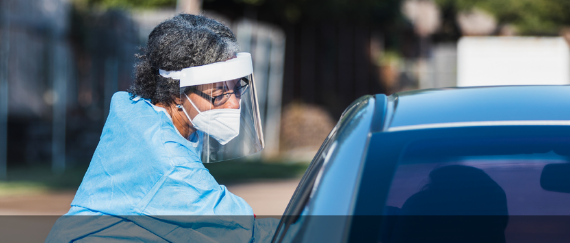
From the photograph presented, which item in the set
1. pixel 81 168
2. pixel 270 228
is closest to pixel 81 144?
pixel 81 168

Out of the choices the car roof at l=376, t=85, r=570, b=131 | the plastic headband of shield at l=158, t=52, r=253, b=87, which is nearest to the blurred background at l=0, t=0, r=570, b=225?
the plastic headband of shield at l=158, t=52, r=253, b=87

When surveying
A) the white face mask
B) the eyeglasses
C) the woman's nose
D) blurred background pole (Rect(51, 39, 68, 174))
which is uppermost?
the eyeglasses

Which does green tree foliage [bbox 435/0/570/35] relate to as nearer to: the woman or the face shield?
the face shield

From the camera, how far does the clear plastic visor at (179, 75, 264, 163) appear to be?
2.16 m

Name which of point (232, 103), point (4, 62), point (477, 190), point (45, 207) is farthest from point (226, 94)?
point (4, 62)

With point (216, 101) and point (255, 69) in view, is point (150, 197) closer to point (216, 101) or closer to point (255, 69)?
point (216, 101)

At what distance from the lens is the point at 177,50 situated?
209 centimetres

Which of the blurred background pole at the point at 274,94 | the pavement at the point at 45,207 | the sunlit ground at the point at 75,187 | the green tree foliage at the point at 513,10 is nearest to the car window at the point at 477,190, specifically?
the pavement at the point at 45,207

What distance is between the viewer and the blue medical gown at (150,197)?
177cm

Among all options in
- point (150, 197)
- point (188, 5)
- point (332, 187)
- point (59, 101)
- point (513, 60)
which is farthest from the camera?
point (513, 60)

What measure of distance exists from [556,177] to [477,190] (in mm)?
230

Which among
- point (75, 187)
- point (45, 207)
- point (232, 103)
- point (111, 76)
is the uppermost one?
point (232, 103)

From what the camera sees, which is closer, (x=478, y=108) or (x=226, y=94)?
(x=478, y=108)

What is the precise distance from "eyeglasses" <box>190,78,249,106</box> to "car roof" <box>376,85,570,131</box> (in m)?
0.58
